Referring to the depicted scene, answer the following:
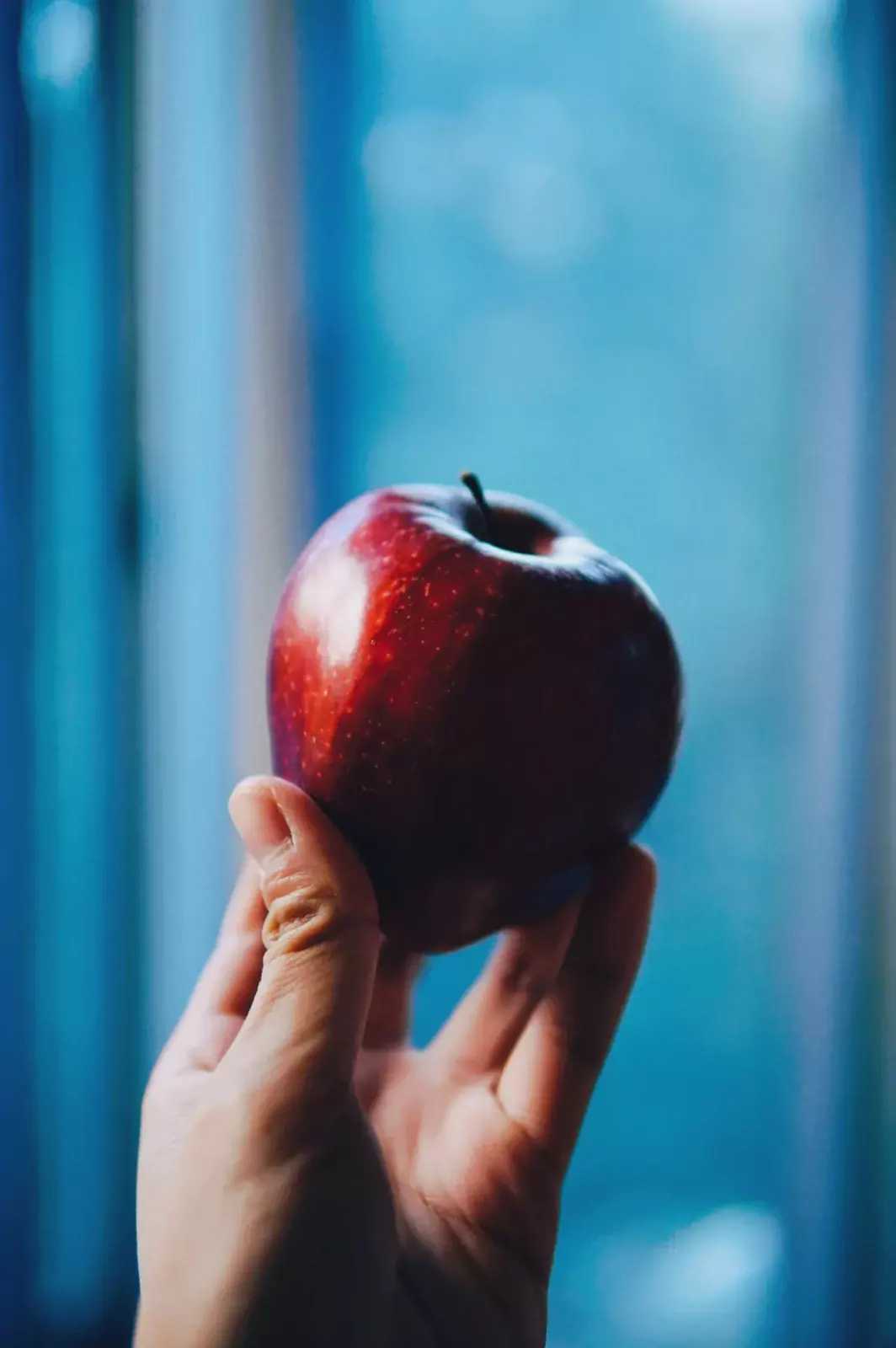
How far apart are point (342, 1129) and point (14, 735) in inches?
30.2

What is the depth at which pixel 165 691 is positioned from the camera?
1271 millimetres

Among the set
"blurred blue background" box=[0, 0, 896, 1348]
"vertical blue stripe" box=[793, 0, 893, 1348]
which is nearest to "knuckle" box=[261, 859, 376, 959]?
"blurred blue background" box=[0, 0, 896, 1348]

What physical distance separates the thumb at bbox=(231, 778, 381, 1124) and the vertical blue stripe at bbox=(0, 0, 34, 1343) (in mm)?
657

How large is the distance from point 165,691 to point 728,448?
0.78m

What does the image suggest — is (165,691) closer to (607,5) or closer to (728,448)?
(728,448)

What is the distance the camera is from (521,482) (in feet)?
4.07

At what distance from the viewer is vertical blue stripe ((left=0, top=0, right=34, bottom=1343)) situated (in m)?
1.14

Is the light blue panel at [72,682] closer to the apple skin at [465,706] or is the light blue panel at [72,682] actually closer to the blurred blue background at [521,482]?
the blurred blue background at [521,482]

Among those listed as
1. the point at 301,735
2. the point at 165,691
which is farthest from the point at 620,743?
the point at 165,691

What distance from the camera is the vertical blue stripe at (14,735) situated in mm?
1145

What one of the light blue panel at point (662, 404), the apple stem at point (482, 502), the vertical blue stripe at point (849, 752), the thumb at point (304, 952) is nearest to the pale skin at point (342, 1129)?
the thumb at point (304, 952)

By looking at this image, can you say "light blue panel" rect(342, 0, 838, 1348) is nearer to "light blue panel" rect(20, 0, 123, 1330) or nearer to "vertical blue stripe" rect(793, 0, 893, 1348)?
"vertical blue stripe" rect(793, 0, 893, 1348)

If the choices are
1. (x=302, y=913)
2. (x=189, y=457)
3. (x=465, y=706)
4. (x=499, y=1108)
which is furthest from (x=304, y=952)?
(x=189, y=457)

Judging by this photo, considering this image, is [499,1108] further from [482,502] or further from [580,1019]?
[482,502]
